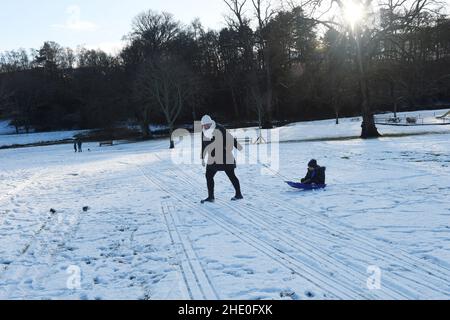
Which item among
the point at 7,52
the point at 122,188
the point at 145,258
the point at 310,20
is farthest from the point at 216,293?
the point at 7,52

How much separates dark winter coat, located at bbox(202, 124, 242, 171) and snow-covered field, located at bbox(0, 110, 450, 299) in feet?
2.89

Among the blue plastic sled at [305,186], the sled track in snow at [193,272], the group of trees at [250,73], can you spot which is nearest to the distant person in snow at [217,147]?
the blue plastic sled at [305,186]

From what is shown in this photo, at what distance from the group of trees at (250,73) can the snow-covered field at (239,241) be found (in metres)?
13.7

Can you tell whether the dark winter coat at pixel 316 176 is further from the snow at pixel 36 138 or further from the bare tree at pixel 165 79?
the snow at pixel 36 138

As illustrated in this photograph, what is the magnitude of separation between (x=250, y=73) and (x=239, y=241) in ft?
163

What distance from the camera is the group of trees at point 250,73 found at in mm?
23172

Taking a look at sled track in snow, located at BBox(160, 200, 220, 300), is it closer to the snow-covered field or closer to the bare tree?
the snow-covered field

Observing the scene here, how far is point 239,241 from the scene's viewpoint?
6.12m

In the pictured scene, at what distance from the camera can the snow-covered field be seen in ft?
14.6

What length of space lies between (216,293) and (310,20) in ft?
70.1

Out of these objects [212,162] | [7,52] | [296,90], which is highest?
[7,52]

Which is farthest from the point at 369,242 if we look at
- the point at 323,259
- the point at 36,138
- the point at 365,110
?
the point at 36,138

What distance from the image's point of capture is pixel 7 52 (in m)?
92.4
